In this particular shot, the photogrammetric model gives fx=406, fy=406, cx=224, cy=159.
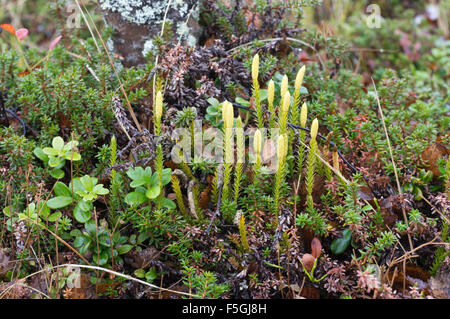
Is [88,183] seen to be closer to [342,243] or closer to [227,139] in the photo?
[227,139]

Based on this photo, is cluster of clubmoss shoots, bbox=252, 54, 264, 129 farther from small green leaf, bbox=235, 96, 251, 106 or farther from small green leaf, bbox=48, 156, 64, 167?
small green leaf, bbox=48, 156, 64, 167

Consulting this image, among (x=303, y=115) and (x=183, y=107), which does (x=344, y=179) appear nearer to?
(x=303, y=115)

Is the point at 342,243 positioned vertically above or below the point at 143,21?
below

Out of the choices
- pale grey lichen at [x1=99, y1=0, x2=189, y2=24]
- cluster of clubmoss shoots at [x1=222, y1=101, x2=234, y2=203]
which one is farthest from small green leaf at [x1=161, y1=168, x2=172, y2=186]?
pale grey lichen at [x1=99, y1=0, x2=189, y2=24]

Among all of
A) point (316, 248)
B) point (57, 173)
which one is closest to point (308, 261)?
point (316, 248)

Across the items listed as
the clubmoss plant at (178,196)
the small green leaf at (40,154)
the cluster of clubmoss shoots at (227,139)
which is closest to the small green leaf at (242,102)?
the cluster of clubmoss shoots at (227,139)

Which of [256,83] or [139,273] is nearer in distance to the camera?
[139,273]
